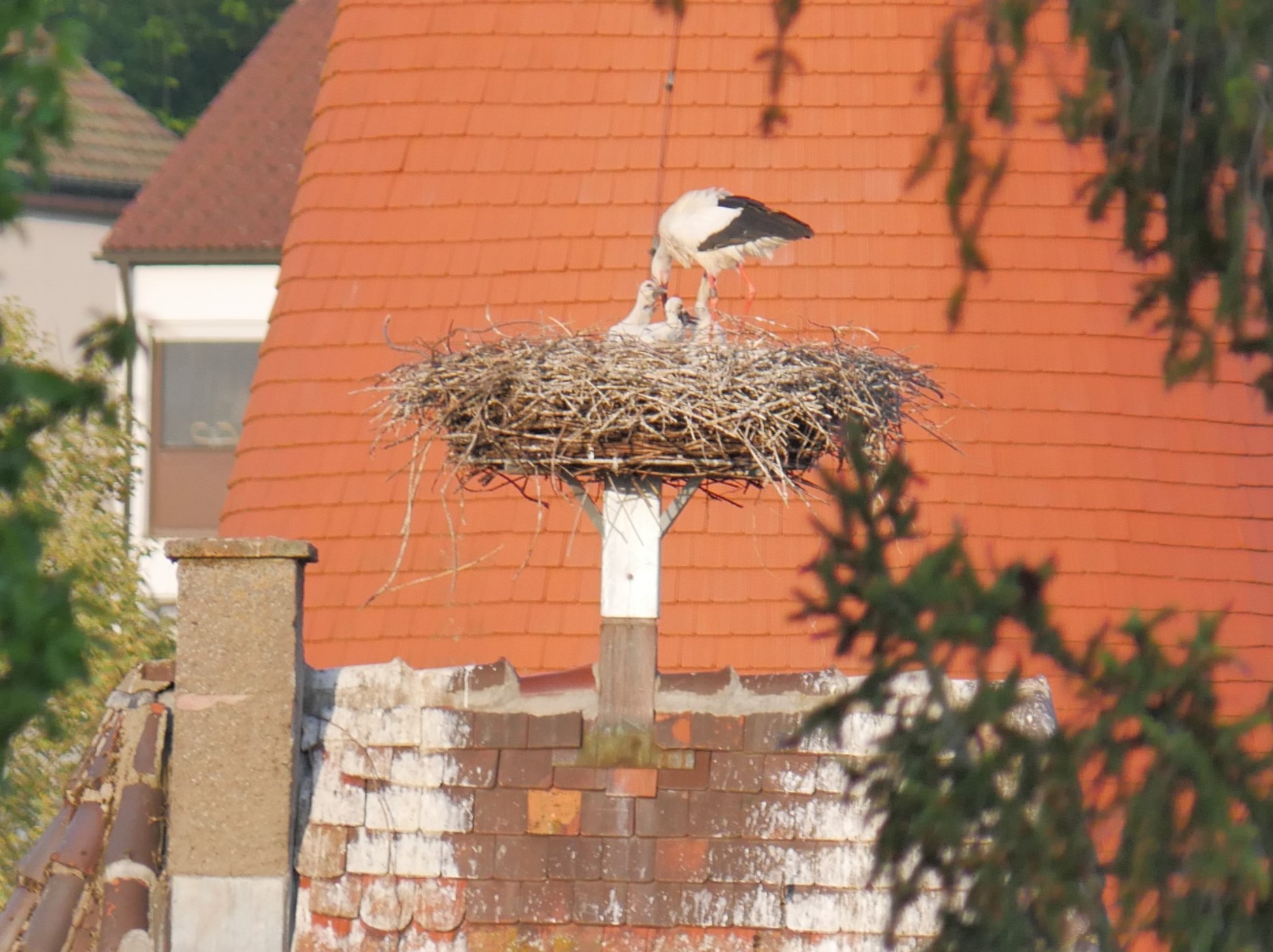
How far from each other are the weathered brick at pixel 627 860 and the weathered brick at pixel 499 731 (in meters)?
0.51

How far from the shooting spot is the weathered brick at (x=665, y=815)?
778cm

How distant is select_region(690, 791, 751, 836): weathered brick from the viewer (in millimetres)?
7766

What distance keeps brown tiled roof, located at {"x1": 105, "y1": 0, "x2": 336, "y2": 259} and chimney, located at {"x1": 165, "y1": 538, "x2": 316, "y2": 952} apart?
55.1ft

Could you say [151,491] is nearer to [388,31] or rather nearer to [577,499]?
[388,31]

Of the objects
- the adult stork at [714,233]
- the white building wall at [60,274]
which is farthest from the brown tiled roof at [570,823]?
the white building wall at [60,274]

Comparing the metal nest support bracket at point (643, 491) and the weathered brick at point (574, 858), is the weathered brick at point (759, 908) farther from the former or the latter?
the metal nest support bracket at point (643, 491)

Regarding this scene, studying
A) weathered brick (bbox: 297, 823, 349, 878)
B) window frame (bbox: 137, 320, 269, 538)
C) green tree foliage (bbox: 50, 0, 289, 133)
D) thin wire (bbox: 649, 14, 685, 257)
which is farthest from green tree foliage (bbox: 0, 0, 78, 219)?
green tree foliage (bbox: 50, 0, 289, 133)

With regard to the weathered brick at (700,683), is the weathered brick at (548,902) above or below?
below

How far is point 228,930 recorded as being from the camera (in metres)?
7.42

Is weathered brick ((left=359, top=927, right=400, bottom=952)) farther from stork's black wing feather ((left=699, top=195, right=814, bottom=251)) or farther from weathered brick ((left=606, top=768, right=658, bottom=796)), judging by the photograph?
stork's black wing feather ((left=699, top=195, right=814, bottom=251))

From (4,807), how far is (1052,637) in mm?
9950

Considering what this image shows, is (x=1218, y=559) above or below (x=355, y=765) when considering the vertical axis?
above

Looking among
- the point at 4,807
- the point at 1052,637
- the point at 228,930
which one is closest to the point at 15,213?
the point at 1052,637

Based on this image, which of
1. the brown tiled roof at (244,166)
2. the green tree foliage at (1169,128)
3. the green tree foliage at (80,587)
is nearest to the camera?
the green tree foliage at (1169,128)
